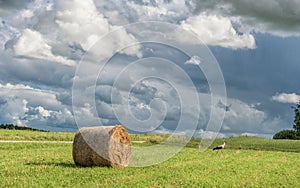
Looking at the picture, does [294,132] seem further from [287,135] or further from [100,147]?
[100,147]

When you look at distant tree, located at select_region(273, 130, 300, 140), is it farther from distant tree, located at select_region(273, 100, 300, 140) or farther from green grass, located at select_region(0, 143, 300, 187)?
green grass, located at select_region(0, 143, 300, 187)

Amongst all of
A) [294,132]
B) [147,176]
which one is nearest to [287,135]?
[294,132]

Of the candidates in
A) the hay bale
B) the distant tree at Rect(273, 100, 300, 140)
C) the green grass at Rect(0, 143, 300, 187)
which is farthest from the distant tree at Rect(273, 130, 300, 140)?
the hay bale

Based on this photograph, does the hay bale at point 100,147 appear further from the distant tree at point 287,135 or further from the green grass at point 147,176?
the distant tree at point 287,135

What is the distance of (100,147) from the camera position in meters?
19.6

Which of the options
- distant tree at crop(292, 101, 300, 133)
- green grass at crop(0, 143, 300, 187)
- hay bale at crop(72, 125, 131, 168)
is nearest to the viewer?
green grass at crop(0, 143, 300, 187)

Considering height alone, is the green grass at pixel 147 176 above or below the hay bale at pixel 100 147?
below

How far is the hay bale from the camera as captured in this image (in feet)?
63.8

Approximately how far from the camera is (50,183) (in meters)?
14.1

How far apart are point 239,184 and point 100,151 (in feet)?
22.6

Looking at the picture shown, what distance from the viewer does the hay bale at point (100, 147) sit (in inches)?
766

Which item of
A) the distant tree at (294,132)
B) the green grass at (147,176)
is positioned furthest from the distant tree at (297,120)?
the green grass at (147,176)

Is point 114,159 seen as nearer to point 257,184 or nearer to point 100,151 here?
point 100,151

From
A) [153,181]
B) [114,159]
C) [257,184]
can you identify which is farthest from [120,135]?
[257,184]
